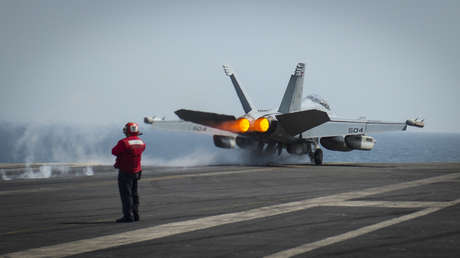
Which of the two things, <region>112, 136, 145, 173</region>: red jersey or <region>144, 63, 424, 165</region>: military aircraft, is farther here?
<region>144, 63, 424, 165</region>: military aircraft

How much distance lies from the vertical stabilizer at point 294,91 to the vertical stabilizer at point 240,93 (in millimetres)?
2054

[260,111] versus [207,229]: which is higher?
[260,111]

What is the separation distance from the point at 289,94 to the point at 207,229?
23.9 m

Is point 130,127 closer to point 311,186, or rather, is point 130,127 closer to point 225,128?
point 311,186

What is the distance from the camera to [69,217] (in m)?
11.8

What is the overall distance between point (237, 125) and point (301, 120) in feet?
11.1

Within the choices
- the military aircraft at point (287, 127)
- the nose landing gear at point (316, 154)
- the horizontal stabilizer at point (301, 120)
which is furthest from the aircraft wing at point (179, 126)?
the nose landing gear at point (316, 154)

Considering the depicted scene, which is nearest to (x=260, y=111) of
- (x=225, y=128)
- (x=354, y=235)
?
(x=225, y=128)

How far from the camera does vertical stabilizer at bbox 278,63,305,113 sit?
109 feet

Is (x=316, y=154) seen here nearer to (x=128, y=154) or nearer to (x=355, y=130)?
(x=355, y=130)

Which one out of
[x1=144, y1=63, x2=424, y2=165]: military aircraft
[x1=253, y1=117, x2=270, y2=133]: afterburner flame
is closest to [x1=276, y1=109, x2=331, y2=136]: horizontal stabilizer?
[x1=144, y1=63, x2=424, y2=165]: military aircraft

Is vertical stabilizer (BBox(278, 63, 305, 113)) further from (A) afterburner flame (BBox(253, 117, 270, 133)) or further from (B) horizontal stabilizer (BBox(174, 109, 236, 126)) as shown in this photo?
(B) horizontal stabilizer (BBox(174, 109, 236, 126))

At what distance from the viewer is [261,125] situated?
30250mm

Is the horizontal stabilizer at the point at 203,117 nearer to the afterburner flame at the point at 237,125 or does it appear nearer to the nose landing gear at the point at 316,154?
the afterburner flame at the point at 237,125
